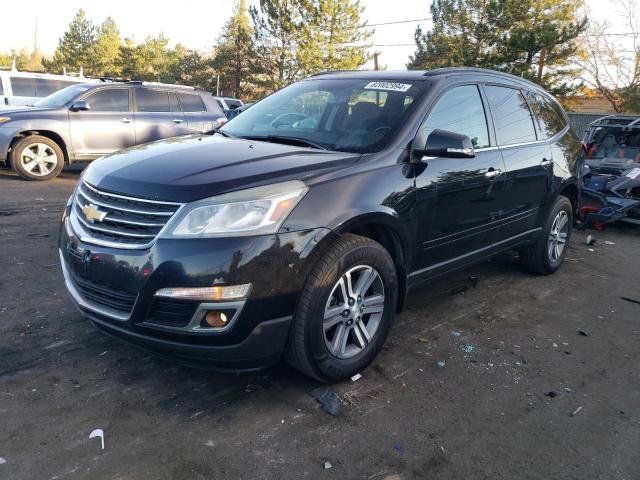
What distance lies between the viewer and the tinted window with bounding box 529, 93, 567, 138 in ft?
16.2

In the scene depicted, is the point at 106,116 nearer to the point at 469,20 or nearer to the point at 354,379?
the point at 354,379

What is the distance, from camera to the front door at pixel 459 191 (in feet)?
11.5

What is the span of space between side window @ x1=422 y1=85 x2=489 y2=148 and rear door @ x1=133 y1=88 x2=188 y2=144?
23.0 ft

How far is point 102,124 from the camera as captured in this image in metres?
9.37

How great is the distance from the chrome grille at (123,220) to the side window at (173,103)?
24.9ft

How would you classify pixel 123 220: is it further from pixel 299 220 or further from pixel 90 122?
pixel 90 122

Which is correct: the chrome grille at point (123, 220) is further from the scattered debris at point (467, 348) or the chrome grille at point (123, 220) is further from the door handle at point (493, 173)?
the door handle at point (493, 173)

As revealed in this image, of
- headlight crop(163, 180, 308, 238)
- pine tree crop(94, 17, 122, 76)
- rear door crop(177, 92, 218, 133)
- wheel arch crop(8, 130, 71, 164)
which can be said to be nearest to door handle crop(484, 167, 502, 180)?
headlight crop(163, 180, 308, 238)

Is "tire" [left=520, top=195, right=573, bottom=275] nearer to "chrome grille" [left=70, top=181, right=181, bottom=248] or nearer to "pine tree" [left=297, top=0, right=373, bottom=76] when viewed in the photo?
"chrome grille" [left=70, top=181, right=181, bottom=248]

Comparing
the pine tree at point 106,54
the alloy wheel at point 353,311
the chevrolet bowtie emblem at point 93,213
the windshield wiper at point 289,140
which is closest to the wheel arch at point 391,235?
the alloy wheel at point 353,311

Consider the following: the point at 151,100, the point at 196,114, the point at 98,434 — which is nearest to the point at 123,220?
the point at 98,434

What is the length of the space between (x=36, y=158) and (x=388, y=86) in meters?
7.48

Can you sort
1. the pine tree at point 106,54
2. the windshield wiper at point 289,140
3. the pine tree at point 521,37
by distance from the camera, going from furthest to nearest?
the pine tree at point 106,54 < the pine tree at point 521,37 < the windshield wiper at point 289,140

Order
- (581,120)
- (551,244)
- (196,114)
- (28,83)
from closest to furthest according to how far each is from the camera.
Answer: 1. (551,244)
2. (196,114)
3. (28,83)
4. (581,120)
